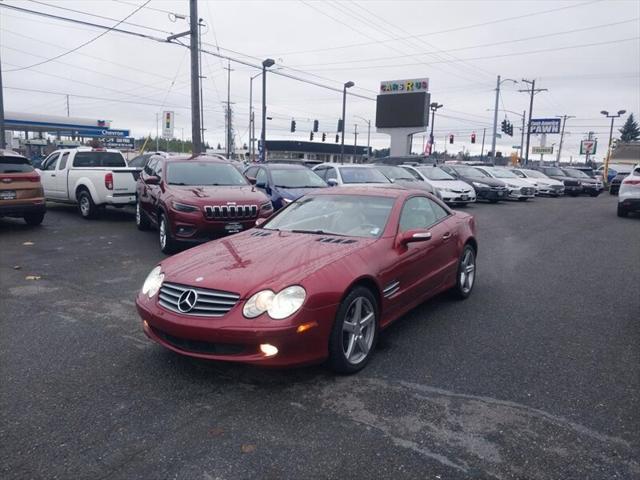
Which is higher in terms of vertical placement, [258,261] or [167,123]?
[167,123]

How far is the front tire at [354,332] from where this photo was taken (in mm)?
3725

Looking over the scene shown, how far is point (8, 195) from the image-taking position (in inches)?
392

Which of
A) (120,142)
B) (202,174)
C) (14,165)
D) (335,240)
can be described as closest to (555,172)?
(202,174)

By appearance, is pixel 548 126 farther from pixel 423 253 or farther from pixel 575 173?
pixel 423 253

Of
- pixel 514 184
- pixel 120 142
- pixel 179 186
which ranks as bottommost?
pixel 514 184

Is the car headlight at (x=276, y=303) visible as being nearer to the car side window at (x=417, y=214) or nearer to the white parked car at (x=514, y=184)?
the car side window at (x=417, y=214)

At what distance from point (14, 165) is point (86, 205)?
2.41m

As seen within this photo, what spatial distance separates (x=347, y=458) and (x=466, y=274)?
379cm

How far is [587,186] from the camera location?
26.5 meters

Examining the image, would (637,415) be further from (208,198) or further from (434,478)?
(208,198)

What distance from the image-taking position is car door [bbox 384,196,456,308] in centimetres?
459

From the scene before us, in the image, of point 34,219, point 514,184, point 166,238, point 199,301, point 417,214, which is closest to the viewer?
point 199,301

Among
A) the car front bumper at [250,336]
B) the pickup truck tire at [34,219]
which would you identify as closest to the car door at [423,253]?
the car front bumper at [250,336]

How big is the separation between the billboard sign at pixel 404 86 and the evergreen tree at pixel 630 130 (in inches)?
3017
